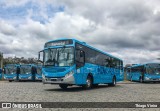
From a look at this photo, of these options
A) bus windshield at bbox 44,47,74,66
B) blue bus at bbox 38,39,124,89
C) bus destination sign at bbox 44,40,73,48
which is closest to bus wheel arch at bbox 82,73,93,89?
blue bus at bbox 38,39,124,89

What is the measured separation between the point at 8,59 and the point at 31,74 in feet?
297

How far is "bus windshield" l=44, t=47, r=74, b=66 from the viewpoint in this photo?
1822 centimetres

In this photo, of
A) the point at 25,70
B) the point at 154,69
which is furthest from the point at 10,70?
the point at 154,69

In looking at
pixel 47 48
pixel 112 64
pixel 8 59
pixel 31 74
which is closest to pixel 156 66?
pixel 112 64

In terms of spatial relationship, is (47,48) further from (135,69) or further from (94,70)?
(135,69)

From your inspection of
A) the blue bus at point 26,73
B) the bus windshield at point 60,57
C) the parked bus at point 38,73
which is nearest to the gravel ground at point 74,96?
the bus windshield at point 60,57

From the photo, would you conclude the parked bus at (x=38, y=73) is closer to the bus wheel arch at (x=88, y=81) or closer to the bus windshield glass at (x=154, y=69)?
the bus windshield glass at (x=154, y=69)

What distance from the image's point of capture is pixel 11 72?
137ft

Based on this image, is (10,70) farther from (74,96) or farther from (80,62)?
(74,96)

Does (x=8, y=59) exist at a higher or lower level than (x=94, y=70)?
higher

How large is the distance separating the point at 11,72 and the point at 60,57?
82.0ft

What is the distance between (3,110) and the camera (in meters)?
9.00

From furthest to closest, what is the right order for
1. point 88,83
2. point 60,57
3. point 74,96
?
1. point 88,83
2. point 60,57
3. point 74,96

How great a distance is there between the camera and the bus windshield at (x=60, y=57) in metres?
18.2
